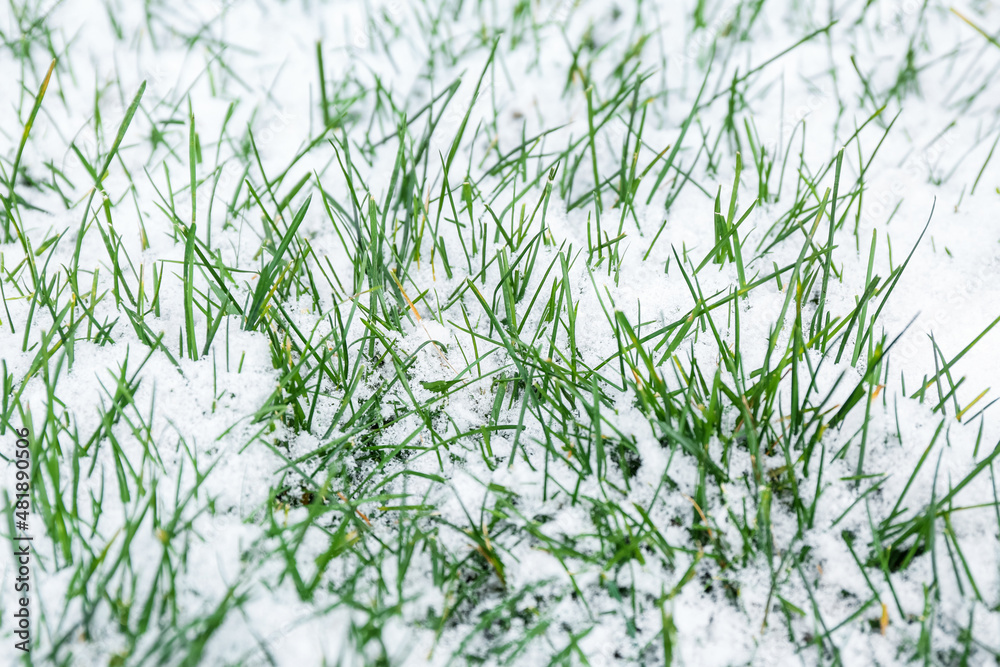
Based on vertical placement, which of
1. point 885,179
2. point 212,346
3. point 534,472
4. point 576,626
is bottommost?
point 576,626

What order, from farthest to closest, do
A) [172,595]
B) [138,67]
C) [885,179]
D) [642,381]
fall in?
[138,67] → [885,179] → [642,381] → [172,595]

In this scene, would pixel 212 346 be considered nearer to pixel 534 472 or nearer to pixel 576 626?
pixel 534 472

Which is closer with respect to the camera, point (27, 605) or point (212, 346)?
point (27, 605)

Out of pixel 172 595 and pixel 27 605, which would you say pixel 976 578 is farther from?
pixel 27 605

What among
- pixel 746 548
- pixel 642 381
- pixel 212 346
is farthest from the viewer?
pixel 212 346

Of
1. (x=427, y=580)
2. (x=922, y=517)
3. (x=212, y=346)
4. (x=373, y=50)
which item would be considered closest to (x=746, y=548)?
(x=922, y=517)

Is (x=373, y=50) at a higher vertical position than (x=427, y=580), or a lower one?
higher

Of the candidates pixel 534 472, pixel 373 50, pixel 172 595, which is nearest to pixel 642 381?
pixel 534 472
